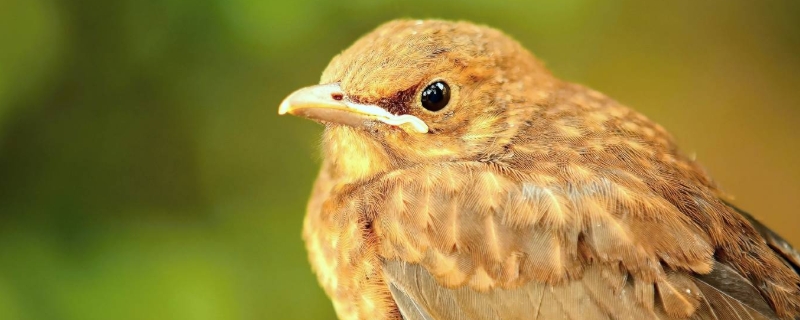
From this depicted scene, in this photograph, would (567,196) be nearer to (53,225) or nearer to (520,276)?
(520,276)

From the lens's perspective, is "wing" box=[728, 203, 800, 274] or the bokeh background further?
the bokeh background

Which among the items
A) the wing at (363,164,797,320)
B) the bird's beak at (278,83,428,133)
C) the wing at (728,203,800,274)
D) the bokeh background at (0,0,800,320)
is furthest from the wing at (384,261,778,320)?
the bokeh background at (0,0,800,320)

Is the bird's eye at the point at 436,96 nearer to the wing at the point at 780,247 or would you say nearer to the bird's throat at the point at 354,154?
the bird's throat at the point at 354,154

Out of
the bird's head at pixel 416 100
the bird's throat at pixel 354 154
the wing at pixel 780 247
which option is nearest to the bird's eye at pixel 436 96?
the bird's head at pixel 416 100

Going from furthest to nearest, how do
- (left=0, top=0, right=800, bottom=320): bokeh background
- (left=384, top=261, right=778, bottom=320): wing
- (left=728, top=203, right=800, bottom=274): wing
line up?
(left=0, top=0, right=800, bottom=320): bokeh background, (left=728, top=203, right=800, bottom=274): wing, (left=384, top=261, right=778, bottom=320): wing

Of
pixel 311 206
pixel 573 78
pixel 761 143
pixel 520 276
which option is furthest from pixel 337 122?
pixel 761 143

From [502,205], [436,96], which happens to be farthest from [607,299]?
[436,96]

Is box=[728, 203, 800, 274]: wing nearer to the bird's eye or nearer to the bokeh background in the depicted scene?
the bird's eye
